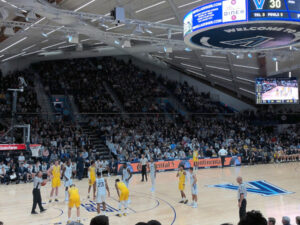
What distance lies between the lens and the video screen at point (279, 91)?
2166cm

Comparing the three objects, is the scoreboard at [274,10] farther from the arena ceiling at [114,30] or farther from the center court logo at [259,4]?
the arena ceiling at [114,30]

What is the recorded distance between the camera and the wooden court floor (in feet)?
35.8

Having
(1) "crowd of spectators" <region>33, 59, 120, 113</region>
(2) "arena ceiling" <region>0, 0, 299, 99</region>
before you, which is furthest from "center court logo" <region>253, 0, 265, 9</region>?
(1) "crowd of spectators" <region>33, 59, 120, 113</region>

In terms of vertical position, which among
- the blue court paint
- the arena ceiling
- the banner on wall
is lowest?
the blue court paint

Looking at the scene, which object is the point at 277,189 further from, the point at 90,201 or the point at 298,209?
the point at 90,201

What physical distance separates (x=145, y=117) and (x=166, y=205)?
65.0 ft

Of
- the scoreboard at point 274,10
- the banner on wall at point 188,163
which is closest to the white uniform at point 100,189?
the scoreboard at point 274,10

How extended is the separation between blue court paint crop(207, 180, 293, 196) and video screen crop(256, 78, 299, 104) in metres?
6.28

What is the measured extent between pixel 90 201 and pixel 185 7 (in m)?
11.2

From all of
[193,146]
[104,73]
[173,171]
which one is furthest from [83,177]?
[104,73]

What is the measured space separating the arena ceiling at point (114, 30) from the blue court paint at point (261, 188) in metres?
8.89

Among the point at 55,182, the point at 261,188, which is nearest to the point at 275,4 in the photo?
the point at 261,188

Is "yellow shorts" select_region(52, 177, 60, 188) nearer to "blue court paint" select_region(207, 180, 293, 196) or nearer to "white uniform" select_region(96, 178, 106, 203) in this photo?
"white uniform" select_region(96, 178, 106, 203)

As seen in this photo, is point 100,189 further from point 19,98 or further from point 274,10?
point 19,98
